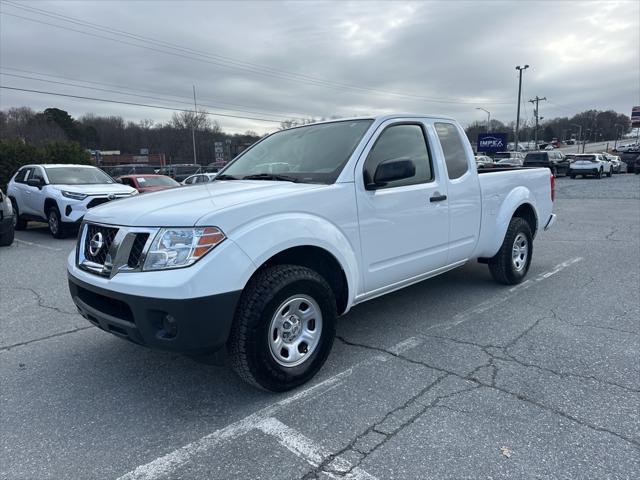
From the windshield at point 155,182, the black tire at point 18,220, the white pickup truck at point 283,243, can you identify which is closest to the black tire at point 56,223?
the black tire at point 18,220

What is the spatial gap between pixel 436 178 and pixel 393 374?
75.9 inches

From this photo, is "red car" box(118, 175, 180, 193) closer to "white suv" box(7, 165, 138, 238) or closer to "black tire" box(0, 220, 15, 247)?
"white suv" box(7, 165, 138, 238)

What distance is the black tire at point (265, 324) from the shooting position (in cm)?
283

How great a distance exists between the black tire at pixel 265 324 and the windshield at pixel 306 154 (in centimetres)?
86

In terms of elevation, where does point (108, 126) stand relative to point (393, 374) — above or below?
above

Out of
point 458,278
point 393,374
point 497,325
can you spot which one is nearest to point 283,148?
point 393,374

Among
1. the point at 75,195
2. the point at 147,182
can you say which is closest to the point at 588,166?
the point at 147,182

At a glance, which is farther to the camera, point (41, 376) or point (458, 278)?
point (458, 278)

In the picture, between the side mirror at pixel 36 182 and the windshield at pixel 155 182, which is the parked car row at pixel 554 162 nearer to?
the windshield at pixel 155 182

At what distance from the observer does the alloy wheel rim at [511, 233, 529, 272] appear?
5.56 meters

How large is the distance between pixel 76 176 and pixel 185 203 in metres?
9.45

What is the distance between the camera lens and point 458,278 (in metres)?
6.08

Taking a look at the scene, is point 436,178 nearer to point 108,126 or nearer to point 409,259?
point 409,259

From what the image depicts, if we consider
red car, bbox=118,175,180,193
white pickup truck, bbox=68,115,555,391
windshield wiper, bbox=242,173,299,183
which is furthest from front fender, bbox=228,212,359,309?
red car, bbox=118,175,180,193
